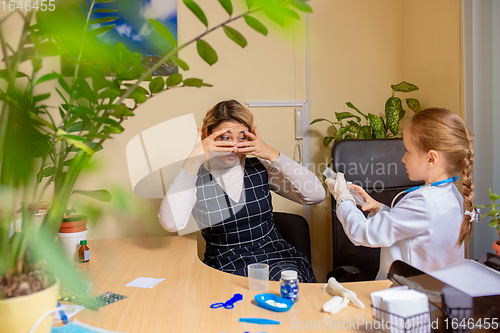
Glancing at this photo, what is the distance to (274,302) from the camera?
1.01m

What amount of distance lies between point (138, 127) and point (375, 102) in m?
1.54

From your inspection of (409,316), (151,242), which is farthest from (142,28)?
(409,316)

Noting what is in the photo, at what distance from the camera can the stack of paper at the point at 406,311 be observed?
761 millimetres

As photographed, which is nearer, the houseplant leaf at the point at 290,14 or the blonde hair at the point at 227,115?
the houseplant leaf at the point at 290,14

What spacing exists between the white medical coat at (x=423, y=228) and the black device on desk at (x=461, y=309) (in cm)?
40

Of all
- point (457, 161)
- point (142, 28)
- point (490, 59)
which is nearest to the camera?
point (457, 161)

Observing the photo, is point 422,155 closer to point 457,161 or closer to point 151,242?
point 457,161

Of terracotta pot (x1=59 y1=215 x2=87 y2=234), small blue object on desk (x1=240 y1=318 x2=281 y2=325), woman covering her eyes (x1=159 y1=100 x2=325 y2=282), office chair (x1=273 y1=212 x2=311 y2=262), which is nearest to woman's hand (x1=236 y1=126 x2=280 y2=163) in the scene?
woman covering her eyes (x1=159 y1=100 x2=325 y2=282)

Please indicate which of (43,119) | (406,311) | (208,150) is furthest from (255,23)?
(208,150)

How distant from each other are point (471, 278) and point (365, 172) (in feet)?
3.46

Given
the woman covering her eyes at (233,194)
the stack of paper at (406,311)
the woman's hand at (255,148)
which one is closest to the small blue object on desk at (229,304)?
the stack of paper at (406,311)

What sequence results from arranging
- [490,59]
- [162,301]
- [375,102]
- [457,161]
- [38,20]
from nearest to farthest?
[38,20]
[162,301]
[457,161]
[490,59]
[375,102]

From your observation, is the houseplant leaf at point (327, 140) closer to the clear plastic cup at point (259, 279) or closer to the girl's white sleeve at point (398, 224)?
the girl's white sleeve at point (398, 224)

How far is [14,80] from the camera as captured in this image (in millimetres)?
602
